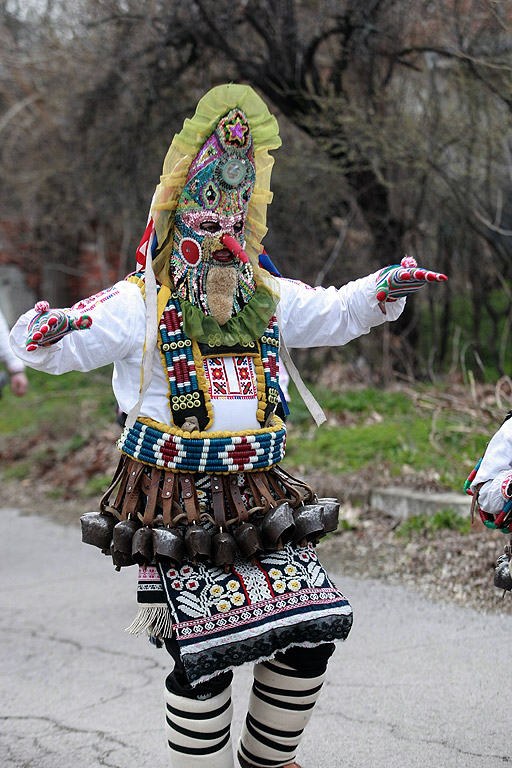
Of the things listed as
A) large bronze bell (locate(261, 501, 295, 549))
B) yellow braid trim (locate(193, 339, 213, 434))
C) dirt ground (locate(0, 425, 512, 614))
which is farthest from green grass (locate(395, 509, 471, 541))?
yellow braid trim (locate(193, 339, 213, 434))

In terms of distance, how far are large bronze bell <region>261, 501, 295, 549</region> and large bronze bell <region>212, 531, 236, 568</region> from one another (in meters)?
0.11

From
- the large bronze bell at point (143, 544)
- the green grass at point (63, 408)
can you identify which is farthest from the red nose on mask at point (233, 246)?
the green grass at point (63, 408)

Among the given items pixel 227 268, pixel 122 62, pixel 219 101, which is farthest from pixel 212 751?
pixel 122 62

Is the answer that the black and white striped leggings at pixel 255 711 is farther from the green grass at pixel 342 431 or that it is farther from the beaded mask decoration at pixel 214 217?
the green grass at pixel 342 431

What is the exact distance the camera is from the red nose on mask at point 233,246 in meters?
2.84

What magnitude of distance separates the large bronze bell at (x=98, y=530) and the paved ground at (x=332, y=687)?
1.06 metres

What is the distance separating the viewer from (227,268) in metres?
2.88

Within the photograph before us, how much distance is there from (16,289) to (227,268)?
Result: 1502 centimetres

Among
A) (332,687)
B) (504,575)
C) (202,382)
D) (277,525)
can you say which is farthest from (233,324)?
(332,687)

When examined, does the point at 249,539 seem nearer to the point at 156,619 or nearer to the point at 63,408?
the point at 156,619

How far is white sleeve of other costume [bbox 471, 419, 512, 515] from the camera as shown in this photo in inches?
102

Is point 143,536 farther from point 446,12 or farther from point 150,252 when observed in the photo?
point 446,12

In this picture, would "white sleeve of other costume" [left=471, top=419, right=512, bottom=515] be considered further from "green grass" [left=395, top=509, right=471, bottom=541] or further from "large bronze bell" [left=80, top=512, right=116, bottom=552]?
"green grass" [left=395, top=509, right=471, bottom=541]

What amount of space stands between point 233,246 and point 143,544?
97 cm
